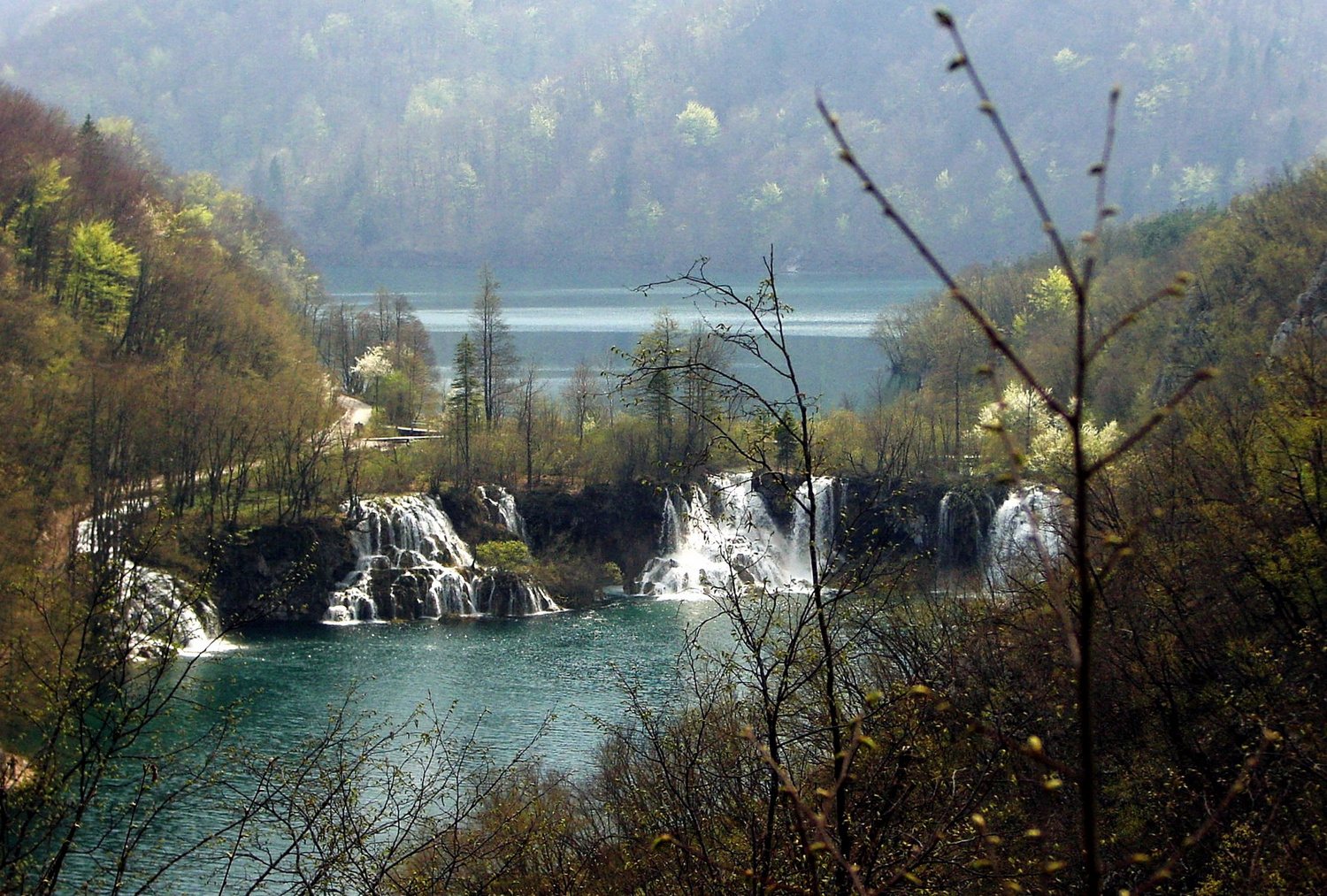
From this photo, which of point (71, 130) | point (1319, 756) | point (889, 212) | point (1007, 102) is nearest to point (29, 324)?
point (71, 130)

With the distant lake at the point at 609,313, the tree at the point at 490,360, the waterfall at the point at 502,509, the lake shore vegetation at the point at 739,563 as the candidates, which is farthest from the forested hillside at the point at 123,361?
the distant lake at the point at 609,313

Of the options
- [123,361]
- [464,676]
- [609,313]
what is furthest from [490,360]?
[609,313]

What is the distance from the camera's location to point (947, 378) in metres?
59.4

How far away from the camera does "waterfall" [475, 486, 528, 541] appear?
48.4m

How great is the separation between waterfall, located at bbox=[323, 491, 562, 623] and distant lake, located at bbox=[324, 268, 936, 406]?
1125cm

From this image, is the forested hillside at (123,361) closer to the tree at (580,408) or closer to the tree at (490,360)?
the tree at (490,360)

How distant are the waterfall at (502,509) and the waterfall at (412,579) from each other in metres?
2.40

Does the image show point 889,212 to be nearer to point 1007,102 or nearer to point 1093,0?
point 1007,102

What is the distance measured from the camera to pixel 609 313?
119 meters

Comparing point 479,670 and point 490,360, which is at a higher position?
point 490,360

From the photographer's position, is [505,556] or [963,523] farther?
[963,523]

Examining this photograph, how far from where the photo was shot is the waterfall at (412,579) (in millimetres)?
42844

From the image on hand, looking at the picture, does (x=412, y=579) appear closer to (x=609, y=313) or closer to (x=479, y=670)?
(x=479, y=670)

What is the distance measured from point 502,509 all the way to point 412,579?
20.0 ft
